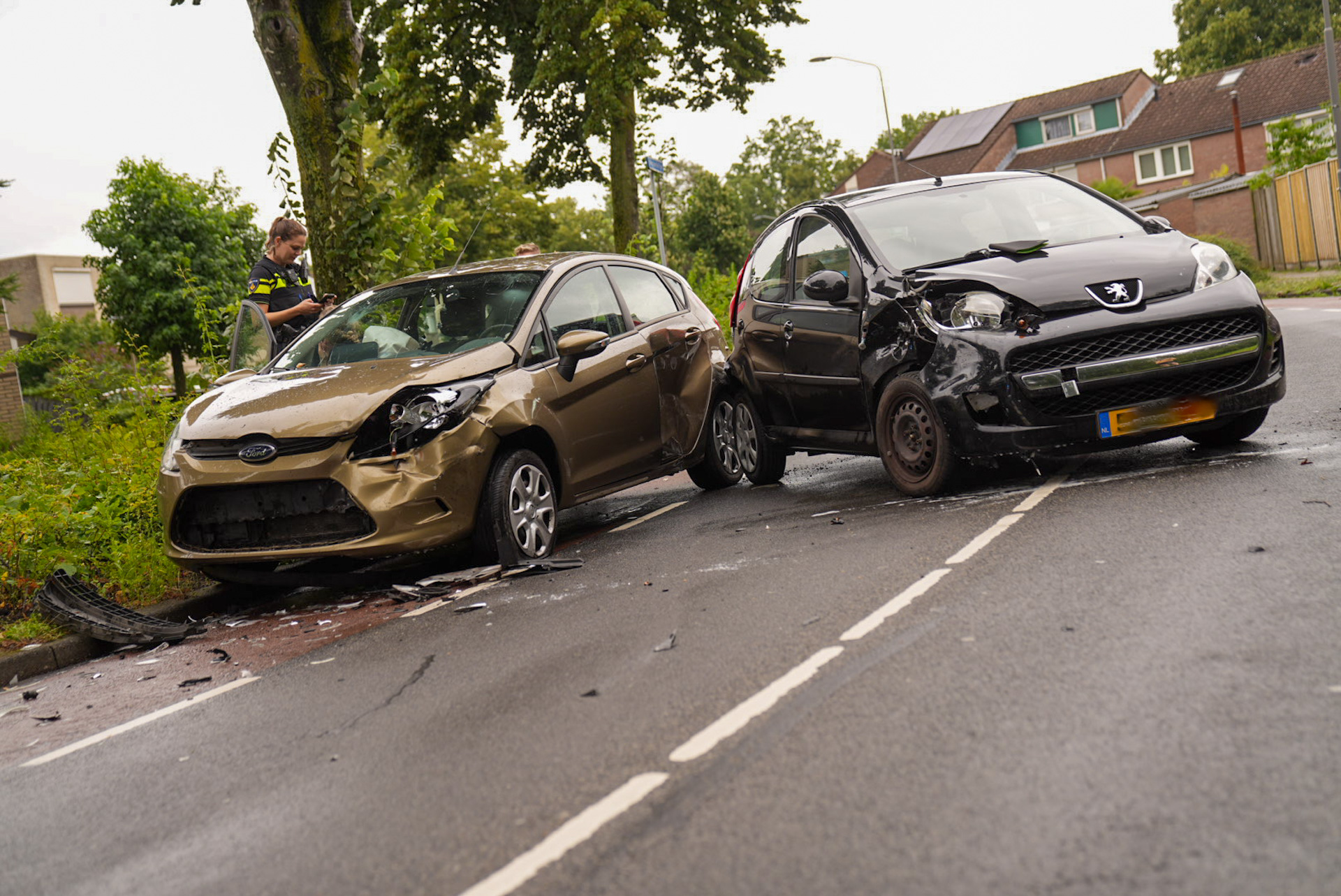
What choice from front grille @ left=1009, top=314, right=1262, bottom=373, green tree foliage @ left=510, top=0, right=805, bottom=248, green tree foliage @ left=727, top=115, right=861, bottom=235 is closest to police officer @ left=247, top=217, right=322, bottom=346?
front grille @ left=1009, top=314, right=1262, bottom=373

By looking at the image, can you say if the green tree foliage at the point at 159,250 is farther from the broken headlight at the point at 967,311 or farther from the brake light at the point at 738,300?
the broken headlight at the point at 967,311

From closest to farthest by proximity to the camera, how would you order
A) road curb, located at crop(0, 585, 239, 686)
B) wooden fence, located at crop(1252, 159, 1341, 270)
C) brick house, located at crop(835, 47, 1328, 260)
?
1. road curb, located at crop(0, 585, 239, 686)
2. wooden fence, located at crop(1252, 159, 1341, 270)
3. brick house, located at crop(835, 47, 1328, 260)

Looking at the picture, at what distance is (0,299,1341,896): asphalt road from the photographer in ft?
10.3

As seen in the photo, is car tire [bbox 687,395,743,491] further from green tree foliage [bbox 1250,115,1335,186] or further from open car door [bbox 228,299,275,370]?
green tree foliage [bbox 1250,115,1335,186]

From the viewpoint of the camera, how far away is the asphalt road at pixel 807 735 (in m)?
3.15

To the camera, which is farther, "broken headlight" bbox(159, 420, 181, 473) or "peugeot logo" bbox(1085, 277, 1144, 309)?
"broken headlight" bbox(159, 420, 181, 473)

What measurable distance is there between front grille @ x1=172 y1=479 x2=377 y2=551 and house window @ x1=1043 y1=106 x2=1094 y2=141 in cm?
6800

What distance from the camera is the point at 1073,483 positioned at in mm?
7668

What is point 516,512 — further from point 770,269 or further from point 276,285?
point 276,285

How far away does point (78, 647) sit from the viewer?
7168 mm

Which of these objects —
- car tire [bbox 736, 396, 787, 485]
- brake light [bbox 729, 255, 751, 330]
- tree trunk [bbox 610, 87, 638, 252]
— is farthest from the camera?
tree trunk [bbox 610, 87, 638, 252]

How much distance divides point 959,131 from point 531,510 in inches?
2772

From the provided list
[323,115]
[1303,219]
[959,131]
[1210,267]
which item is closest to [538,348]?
[1210,267]

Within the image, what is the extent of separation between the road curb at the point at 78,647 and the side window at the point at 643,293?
10.9 ft
